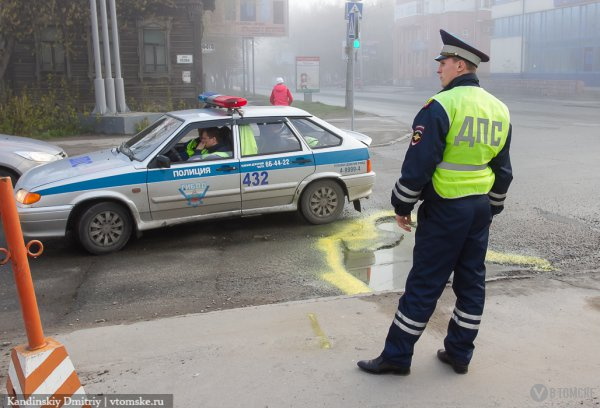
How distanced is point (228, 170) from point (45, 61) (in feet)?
60.4

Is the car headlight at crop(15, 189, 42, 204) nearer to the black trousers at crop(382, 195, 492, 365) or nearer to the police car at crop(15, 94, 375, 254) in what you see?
the police car at crop(15, 94, 375, 254)

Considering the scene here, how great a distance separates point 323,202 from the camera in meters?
7.36

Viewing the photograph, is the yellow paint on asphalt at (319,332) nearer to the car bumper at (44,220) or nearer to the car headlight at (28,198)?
the car bumper at (44,220)

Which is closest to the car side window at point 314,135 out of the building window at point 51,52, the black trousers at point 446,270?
the black trousers at point 446,270

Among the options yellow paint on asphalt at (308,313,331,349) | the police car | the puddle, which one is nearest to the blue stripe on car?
the police car

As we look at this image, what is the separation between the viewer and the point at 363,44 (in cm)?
7394

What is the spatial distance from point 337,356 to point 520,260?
2.97 m

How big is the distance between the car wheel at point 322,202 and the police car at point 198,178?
1cm

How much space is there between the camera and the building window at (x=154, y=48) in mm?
23109

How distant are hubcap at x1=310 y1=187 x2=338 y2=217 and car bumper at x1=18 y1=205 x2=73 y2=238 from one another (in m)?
2.82

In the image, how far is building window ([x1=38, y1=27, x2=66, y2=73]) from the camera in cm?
2183

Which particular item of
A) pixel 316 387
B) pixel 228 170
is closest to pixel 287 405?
pixel 316 387

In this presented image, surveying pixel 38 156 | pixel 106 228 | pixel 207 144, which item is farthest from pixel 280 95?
pixel 106 228

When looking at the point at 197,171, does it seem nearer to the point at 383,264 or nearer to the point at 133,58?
the point at 383,264
